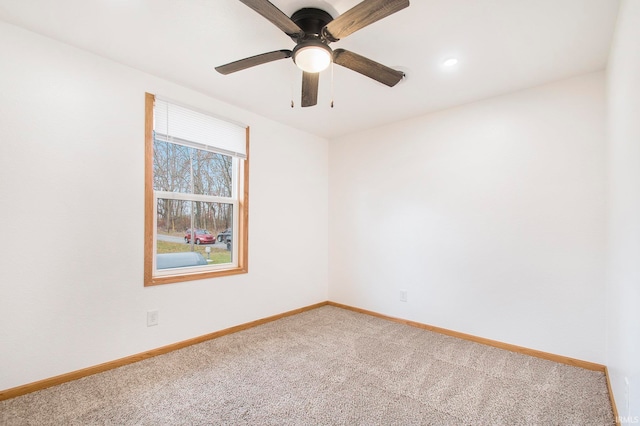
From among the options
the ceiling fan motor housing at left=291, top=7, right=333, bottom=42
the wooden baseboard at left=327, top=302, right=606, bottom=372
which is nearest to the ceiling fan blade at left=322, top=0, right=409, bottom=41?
the ceiling fan motor housing at left=291, top=7, right=333, bottom=42

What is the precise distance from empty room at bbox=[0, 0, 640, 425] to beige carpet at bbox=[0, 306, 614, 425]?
0.7 inches

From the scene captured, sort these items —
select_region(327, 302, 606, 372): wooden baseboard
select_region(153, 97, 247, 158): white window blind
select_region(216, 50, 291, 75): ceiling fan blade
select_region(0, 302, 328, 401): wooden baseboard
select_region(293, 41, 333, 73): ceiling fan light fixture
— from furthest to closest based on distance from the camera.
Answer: select_region(153, 97, 247, 158): white window blind, select_region(327, 302, 606, 372): wooden baseboard, select_region(0, 302, 328, 401): wooden baseboard, select_region(216, 50, 291, 75): ceiling fan blade, select_region(293, 41, 333, 73): ceiling fan light fixture

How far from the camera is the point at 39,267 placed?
198 centimetres

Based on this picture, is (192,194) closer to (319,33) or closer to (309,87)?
(309,87)

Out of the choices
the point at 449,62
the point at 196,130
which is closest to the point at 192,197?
the point at 196,130

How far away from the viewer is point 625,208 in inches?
61.2

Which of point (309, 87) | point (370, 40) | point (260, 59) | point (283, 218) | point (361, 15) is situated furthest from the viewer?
point (283, 218)

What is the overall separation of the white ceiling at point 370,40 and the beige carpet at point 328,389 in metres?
2.42

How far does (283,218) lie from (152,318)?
1.74 m

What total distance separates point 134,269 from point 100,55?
1.72 metres

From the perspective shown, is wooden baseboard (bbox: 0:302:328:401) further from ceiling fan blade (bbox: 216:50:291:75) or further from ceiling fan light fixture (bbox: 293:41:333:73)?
ceiling fan light fixture (bbox: 293:41:333:73)

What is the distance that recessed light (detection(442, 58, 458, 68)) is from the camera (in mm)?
2211

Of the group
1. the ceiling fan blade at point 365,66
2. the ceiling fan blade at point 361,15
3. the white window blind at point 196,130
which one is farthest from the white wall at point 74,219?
the ceiling fan blade at point 361,15

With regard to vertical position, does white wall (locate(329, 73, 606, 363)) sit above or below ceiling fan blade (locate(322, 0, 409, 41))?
below
